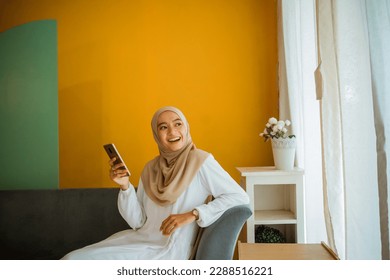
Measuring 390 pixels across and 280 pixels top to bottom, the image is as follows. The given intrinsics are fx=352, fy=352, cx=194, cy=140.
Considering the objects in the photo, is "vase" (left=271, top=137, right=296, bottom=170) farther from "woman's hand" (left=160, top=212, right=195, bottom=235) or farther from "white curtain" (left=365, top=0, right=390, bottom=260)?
"white curtain" (left=365, top=0, right=390, bottom=260)

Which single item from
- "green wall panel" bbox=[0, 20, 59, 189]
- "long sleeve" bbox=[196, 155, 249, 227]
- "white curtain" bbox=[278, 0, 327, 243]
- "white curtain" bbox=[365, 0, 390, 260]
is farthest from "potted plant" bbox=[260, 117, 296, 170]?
"green wall panel" bbox=[0, 20, 59, 189]

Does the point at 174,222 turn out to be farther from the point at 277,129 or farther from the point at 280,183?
the point at 277,129

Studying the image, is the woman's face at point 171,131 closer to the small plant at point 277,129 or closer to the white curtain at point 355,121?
the white curtain at point 355,121

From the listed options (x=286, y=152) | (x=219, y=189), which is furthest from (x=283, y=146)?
(x=219, y=189)

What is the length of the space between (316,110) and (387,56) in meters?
1.18

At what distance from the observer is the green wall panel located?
2.47 m

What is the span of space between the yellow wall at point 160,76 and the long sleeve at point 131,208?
135cm

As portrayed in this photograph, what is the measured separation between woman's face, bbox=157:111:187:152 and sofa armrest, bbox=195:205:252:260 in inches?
14.5

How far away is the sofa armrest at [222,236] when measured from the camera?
1449mm

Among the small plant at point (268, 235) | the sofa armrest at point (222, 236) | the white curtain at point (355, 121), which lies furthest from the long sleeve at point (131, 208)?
the small plant at point (268, 235)

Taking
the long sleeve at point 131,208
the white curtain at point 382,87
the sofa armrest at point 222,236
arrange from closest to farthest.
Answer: the white curtain at point 382,87
the sofa armrest at point 222,236
the long sleeve at point 131,208

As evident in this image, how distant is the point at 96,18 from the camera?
117 inches

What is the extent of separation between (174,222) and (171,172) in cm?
24
